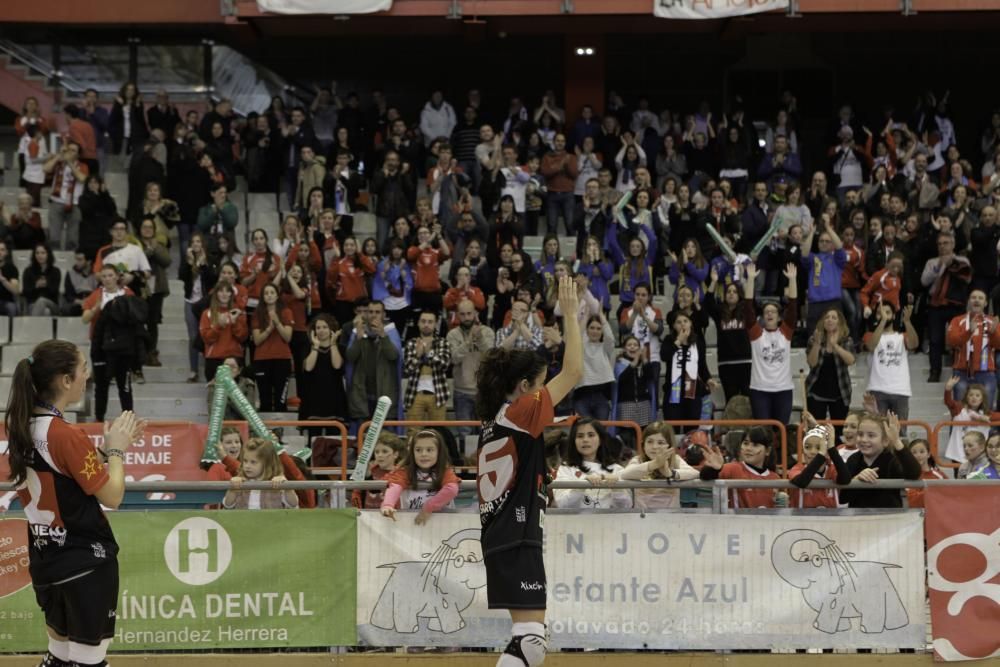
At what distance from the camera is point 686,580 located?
384 inches

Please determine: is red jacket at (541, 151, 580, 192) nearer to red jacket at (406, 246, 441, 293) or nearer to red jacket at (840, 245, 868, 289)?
red jacket at (406, 246, 441, 293)

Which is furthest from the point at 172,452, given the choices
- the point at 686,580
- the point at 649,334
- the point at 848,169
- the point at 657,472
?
the point at 848,169

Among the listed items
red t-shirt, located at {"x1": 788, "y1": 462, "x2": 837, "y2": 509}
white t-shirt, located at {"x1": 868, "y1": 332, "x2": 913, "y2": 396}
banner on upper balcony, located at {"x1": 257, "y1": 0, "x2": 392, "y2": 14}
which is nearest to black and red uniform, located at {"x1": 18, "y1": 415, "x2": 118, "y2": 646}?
red t-shirt, located at {"x1": 788, "y1": 462, "x2": 837, "y2": 509}

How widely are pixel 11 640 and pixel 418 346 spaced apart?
6.91 metres

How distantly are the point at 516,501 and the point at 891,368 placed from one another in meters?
9.50

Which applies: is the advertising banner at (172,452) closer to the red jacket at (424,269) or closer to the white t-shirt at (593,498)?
the white t-shirt at (593,498)

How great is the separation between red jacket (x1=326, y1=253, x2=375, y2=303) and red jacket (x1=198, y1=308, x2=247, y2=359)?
1.33m

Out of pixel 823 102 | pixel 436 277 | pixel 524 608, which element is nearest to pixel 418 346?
pixel 436 277

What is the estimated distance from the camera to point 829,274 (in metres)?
17.6

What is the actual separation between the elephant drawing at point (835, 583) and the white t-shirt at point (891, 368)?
21.9ft

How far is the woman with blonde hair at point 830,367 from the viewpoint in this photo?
1580cm

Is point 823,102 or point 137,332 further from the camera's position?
point 823,102

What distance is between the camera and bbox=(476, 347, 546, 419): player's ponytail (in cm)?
773

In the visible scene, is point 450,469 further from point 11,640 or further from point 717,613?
point 11,640
